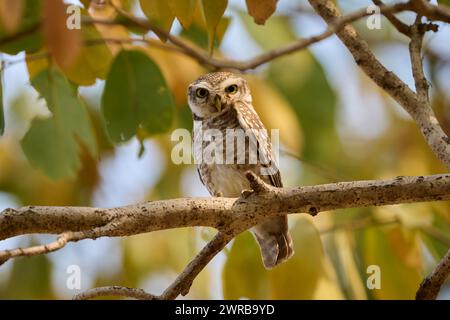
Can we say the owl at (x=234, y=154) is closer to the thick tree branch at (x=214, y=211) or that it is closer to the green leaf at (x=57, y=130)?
the green leaf at (x=57, y=130)

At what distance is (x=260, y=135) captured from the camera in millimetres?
4602

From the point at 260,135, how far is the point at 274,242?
0.65m

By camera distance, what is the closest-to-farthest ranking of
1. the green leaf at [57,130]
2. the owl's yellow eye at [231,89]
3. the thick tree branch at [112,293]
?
the thick tree branch at [112,293], the green leaf at [57,130], the owl's yellow eye at [231,89]

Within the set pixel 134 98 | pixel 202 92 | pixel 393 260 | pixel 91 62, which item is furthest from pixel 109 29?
pixel 393 260

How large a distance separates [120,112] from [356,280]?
1.56m

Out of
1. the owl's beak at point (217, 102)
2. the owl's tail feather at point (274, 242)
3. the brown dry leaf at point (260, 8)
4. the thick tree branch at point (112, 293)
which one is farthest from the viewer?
the owl's beak at point (217, 102)

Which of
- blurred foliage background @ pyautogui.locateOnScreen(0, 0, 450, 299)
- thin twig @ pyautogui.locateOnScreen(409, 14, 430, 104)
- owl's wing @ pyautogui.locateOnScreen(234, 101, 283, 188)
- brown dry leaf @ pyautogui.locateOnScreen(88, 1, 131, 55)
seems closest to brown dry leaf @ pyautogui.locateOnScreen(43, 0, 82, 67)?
blurred foliage background @ pyautogui.locateOnScreen(0, 0, 450, 299)

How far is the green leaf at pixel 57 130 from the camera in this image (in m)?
3.88

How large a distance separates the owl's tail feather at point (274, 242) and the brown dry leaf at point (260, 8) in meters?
1.80

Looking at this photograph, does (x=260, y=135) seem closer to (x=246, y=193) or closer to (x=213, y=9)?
(x=246, y=193)

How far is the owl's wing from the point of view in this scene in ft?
14.8

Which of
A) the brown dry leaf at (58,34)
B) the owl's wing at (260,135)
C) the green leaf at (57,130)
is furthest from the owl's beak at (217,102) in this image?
the brown dry leaf at (58,34)

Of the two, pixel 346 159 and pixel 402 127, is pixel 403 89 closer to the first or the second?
pixel 346 159

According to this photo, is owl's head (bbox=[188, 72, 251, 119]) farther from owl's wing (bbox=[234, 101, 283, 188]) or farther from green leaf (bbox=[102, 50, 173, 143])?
green leaf (bbox=[102, 50, 173, 143])
